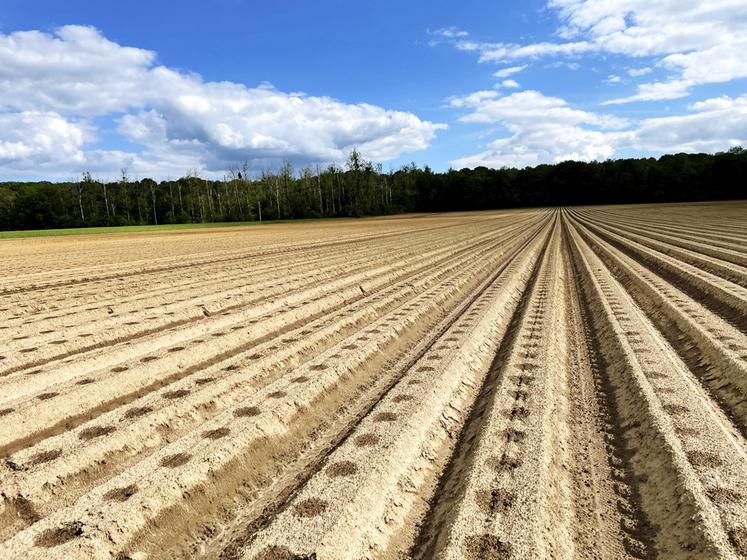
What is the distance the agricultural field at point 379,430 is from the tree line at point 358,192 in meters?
81.0

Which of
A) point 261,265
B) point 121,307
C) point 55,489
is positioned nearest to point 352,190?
point 261,265

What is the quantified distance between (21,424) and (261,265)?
12354 millimetres

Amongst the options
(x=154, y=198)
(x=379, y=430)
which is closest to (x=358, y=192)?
(x=154, y=198)

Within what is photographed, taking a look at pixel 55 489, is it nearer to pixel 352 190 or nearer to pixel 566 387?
pixel 566 387

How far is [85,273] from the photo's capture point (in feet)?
51.8

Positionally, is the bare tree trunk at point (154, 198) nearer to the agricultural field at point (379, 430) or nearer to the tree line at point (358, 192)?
the tree line at point (358, 192)

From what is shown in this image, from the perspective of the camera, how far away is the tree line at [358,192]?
3351 inches

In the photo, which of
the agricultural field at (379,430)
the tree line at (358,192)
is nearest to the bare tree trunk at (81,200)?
the tree line at (358,192)

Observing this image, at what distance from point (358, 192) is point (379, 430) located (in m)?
94.0

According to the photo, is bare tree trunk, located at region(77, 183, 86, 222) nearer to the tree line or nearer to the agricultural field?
the tree line

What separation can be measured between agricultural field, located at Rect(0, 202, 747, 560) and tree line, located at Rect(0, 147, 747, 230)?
81.0 m

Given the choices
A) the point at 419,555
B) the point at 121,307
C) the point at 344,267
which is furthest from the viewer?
the point at 344,267

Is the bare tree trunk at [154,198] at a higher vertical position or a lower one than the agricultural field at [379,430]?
higher

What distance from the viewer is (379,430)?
13.8 ft
